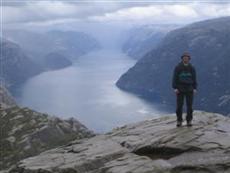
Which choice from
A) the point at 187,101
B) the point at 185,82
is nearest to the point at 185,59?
the point at 185,82

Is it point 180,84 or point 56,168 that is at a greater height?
point 180,84

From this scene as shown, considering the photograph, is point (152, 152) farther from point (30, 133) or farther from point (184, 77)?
point (30, 133)

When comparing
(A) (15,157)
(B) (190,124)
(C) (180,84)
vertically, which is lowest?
(A) (15,157)

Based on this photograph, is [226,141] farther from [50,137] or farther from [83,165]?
[50,137]

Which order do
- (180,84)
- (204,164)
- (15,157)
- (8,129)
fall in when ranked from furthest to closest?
1. (8,129)
2. (15,157)
3. (180,84)
4. (204,164)

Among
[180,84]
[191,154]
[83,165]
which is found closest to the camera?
[191,154]

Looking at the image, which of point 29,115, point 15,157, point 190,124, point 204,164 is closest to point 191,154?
point 204,164

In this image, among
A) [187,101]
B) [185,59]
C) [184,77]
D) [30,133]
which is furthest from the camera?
[30,133]

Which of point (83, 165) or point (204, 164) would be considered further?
point (83, 165)
